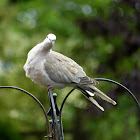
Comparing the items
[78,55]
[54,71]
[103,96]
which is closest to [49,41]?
[54,71]

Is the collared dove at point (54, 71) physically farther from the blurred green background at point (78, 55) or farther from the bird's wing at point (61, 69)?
the blurred green background at point (78, 55)

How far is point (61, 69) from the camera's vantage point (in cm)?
236

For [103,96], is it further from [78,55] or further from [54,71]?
[78,55]

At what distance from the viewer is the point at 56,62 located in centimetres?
231

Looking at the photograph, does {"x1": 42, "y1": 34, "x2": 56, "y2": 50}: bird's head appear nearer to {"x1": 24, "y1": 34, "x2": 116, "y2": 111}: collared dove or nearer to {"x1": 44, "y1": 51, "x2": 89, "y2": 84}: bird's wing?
{"x1": 24, "y1": 34, "x2": 116, "y2": 111}: collared dove

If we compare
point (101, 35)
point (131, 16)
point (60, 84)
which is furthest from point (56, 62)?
point (101, 35)

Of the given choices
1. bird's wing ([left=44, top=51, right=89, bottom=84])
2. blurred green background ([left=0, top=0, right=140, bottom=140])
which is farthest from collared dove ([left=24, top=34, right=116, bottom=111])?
blurred green background ([left=0, top=0, right=140, bottom=140])

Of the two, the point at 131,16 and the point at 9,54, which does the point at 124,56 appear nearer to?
the point at 131,16

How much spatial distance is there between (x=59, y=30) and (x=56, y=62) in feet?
13.3

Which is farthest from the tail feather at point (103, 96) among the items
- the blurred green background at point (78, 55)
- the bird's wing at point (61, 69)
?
the blurred green background at point (78, 55)

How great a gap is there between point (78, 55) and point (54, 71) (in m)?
4.38

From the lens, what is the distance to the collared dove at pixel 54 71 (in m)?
2.20

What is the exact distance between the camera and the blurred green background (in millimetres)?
5066

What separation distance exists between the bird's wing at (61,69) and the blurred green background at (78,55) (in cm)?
249
